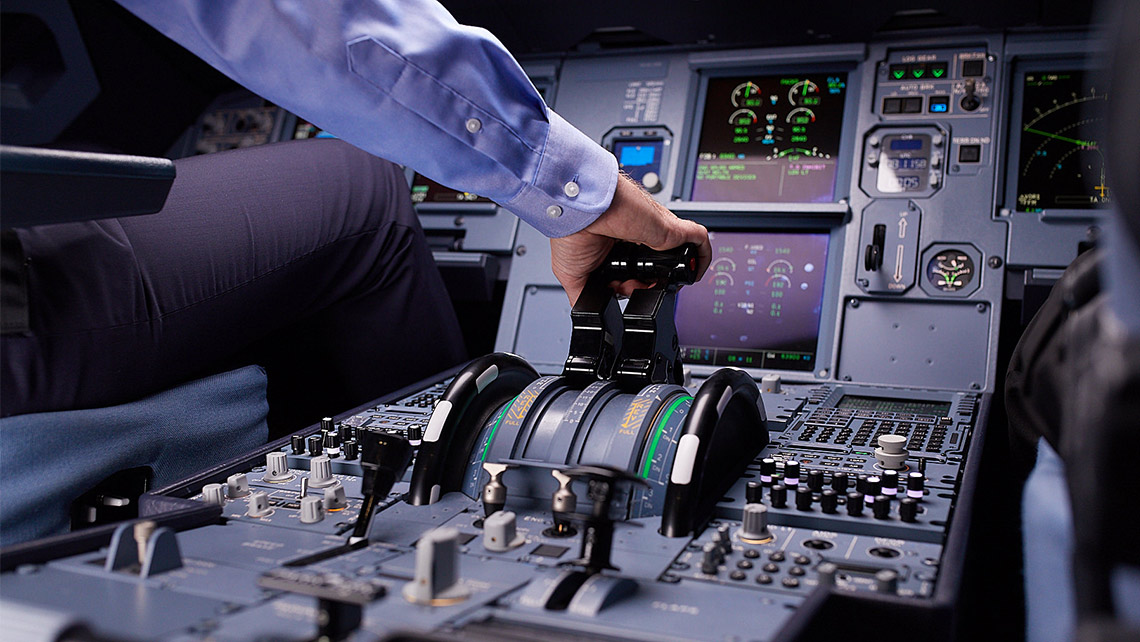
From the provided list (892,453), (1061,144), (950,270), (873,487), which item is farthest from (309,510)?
(1061,144)

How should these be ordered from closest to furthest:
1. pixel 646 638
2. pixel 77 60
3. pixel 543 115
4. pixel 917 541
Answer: pixel 646 638 < pixel 917 541 < pixel 543 115 < pixel 77 60

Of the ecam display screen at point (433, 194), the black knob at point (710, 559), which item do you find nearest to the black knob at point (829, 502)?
the black knob at point (710, 559)

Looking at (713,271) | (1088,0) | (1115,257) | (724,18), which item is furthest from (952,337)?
(1115,257)

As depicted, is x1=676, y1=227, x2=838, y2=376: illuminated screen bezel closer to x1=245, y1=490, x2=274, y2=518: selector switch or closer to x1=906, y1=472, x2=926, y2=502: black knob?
x1=906, y1=472, x2=926, y2=502: black knob

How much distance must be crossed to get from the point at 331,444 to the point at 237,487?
10.4 inches

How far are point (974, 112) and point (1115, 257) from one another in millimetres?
2464

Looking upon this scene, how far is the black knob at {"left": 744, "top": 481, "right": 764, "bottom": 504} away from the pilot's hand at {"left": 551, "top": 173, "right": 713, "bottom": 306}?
54 cm

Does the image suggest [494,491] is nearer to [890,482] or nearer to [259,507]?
[259,507]

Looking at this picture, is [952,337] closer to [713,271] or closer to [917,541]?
[713,271]

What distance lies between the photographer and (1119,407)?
1.99 feet

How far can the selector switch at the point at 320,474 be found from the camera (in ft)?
5.22

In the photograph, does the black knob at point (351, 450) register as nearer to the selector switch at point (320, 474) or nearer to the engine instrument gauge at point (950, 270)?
the selector switch at point (320, 474)

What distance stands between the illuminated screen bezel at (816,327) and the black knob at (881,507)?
1.35m

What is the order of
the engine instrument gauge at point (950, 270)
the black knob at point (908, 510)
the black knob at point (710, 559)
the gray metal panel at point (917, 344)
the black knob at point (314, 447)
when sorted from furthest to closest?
the engine instrument gauge at point (950, 270)
the gray metal panel at point (917, 344)
the black knob at point (314, 447)
the black knob at point (908, 510)
the black knob at point (710, 559)
